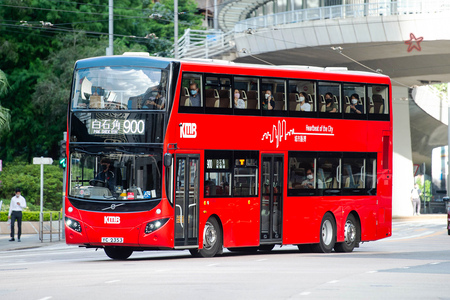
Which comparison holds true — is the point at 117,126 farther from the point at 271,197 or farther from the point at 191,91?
the point at 271,197

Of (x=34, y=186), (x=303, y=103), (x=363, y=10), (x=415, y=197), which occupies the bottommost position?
(x=415, y=197)

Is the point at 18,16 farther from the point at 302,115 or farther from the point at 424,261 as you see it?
the point at 424,261

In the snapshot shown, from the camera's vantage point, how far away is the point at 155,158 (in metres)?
19.5

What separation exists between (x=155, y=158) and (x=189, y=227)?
1.63m

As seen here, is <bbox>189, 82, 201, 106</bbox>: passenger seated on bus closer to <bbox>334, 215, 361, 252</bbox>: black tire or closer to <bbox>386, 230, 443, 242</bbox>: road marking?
<bbox>334, 215, 361, 252</bbox>: black tire

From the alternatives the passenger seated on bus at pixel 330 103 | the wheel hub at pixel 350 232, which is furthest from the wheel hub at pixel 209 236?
the wheel hub at pixel 350 232

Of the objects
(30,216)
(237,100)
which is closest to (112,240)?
(237,100)

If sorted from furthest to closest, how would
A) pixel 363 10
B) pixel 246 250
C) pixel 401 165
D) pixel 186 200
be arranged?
pixel 401 165
pixel 363 10
pixel 246 250
pixel 186 200

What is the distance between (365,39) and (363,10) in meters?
1.28

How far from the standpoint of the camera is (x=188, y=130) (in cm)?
2003

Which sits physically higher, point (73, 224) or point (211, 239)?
point (73, 224)

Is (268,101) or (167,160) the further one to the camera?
(268,101)

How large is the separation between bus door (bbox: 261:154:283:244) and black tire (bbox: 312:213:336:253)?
5.57 ft

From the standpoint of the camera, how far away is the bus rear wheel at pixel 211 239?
67.4 ft
